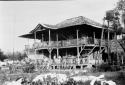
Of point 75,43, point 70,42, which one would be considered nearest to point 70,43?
point 70,42

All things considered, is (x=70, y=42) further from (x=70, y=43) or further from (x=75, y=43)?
(x=75, y=43)

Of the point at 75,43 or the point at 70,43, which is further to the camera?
the point at 70,43

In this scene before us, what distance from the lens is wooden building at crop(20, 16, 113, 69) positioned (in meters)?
23.3

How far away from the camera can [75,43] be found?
23922 millimetres

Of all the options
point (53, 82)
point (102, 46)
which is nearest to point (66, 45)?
point (102, 46)

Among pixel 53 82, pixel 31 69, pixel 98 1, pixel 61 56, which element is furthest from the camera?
pixel 61 56

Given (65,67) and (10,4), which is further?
(65,67)

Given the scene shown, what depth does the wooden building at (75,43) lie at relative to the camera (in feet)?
76.6

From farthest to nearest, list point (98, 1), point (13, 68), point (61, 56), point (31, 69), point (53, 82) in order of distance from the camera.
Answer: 1. point (61, 56)
2. point (13, 68)
3. point (31, 69)
4. point (53, 82)
5. point (98, 1)

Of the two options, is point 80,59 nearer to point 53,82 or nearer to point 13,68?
point 13,68

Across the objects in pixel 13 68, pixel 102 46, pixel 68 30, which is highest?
pixel 68 30

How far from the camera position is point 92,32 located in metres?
25.6

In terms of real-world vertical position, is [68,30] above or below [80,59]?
above

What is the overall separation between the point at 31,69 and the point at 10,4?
10215mm
